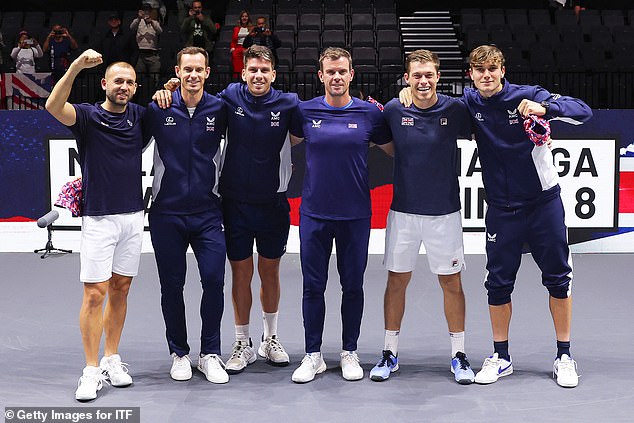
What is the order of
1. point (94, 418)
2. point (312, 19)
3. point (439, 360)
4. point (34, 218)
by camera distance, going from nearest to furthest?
point (94, 418)
point (439, 360)
point (34, 218)
point (312, 19)

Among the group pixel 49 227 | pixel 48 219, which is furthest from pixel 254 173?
pixel 49 227

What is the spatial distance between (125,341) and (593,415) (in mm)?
3211

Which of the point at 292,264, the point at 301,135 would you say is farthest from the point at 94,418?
the point at 292,264

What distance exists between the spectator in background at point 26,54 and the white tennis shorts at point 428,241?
341 inches

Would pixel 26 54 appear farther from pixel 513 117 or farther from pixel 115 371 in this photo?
pixel 513 117

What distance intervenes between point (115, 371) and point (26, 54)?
8671 mm

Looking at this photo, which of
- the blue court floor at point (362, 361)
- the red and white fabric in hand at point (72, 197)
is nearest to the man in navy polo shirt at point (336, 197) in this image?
the blue court floor at point (362, 361)

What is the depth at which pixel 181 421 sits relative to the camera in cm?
467

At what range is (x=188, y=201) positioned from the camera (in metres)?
5.32

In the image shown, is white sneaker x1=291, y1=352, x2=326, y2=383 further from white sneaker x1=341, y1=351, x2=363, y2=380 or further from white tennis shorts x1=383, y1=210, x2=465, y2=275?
white tennis shorts x1=383, y1=210, x2=465, y2=275

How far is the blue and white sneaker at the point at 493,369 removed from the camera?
17.5 ft

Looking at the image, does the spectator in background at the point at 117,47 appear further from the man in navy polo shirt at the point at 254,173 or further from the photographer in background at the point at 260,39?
the man in navy polo shirt at the point at 254,173

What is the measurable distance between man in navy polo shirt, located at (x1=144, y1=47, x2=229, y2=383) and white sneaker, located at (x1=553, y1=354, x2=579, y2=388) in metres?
1.99

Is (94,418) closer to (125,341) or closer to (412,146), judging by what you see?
(125,341)
